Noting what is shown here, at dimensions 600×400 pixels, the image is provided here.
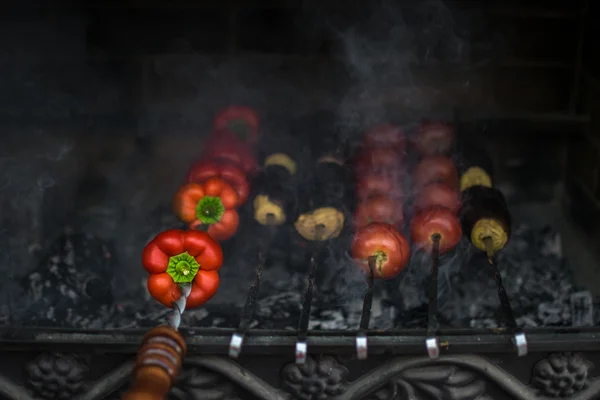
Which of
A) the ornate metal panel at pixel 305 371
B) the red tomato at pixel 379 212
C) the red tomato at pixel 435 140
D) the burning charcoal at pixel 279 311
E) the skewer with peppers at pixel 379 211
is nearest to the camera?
the ornate metal panel at pixel 305 371

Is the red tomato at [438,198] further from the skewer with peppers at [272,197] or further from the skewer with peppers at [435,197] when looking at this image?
the skewer with peppers at [272,197]

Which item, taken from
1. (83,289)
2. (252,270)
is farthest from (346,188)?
(83,289)

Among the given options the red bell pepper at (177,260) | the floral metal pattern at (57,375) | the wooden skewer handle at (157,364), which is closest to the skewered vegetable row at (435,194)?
the red bell pepper at (177,260)

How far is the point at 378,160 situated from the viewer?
2.37 m

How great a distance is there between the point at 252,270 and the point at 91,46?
97cm

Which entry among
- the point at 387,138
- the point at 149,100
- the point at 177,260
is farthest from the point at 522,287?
the point at 149,100

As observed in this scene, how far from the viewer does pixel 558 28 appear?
2490mm

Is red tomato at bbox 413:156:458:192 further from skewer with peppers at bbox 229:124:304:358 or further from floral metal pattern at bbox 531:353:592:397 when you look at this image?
floral metal pattern at bbox 531:353:592:397

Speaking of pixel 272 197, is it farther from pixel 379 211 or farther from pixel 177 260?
pixel 177 260

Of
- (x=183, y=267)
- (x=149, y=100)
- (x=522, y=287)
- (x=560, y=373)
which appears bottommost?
(x=560, y=373)

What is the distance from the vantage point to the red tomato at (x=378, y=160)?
2357mm

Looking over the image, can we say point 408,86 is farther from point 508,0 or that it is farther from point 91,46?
point 91,46

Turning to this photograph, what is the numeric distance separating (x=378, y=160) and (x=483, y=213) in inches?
16.7

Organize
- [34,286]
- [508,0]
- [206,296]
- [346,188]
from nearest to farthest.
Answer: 1. [206,296]
2. [34,286]
3. [346,188]
4. [508,0]
